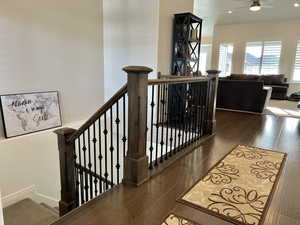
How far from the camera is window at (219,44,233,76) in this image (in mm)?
10148

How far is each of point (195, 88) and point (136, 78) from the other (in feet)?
5.80

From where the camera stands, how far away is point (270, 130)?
4.12 meters

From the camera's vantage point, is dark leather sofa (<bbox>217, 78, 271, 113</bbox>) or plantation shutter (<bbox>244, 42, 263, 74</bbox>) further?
plantation shutter (<bbox>244, 42, 263, 74</bbox>)

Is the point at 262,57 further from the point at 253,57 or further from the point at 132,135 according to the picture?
the point at 132,135

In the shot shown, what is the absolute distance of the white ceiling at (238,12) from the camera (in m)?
6.76

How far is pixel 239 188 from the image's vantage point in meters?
2.08

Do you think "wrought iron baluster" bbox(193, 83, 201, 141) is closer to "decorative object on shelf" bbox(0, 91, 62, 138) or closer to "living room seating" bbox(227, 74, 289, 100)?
"decorative object on shelf" bbox(0, 91, 62, 138)

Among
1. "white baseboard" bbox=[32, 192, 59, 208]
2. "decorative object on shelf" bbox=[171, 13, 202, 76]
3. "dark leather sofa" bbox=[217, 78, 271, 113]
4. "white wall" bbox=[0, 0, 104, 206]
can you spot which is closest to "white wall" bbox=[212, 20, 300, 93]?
"dark leather sofa" bbox=[217, 78, 271, 113]

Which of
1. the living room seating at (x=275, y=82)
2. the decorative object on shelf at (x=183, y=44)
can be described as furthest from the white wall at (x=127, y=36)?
the living room seating at (x=275, y=82)

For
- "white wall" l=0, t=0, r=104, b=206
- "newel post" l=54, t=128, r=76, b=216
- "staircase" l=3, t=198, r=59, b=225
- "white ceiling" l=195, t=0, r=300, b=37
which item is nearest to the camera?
"newel post" l=54, t=128, r=76, b=216

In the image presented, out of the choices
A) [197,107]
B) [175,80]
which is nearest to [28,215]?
[175,80]

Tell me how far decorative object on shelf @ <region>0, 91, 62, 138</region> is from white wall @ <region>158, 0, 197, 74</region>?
7.31 ft

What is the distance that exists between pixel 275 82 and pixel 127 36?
21.7 ft

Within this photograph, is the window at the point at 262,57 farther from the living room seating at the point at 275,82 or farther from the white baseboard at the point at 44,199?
the white baseboard at the point at 44,199
